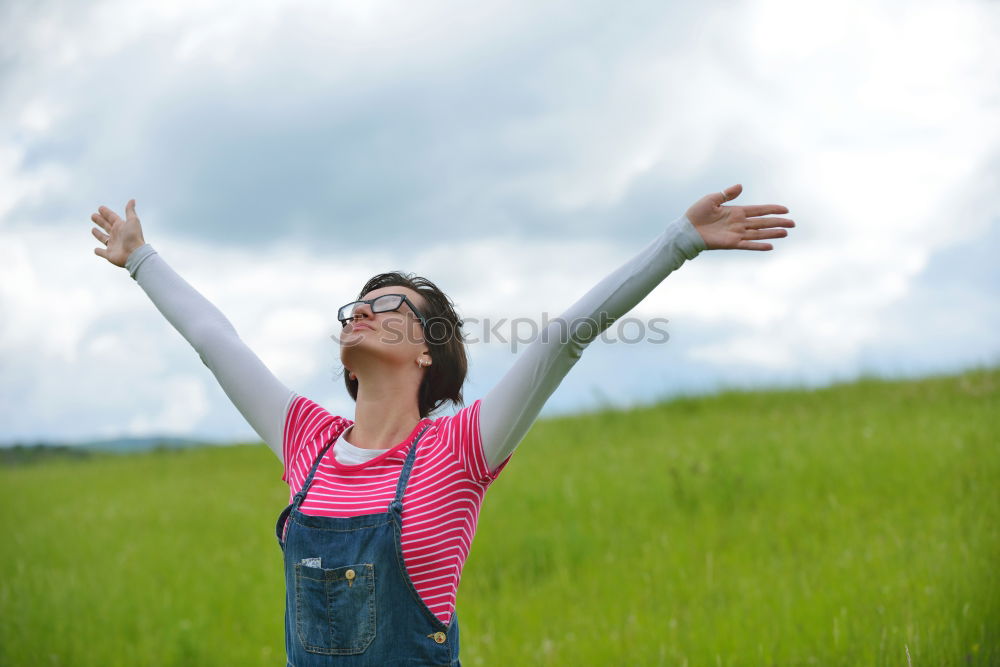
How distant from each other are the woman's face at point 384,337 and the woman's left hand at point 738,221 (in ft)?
4.74

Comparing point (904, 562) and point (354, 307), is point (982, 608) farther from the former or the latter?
point (354, 307)

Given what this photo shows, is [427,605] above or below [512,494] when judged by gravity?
below

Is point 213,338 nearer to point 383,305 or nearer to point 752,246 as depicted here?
point 383,305

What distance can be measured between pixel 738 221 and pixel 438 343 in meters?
1.57

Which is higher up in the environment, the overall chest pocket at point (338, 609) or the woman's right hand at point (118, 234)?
the woman's right hand at point (118, 234)

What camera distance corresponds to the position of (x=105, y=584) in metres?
8.96

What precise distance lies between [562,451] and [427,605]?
10152 millimetres

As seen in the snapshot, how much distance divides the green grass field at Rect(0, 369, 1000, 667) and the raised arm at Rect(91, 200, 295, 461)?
9.99 feet

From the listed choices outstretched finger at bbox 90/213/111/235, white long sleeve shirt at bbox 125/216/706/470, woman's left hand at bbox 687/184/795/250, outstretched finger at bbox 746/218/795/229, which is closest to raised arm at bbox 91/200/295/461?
outstretched finger at bbox 90/213/111/235

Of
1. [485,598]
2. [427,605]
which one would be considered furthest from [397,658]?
[485,598]

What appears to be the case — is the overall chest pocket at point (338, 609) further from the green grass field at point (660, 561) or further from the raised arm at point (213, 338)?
the green grass field at point (660, 561)

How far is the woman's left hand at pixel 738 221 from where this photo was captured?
3105 millimetres

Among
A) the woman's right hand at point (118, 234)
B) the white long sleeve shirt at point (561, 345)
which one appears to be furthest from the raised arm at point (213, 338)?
the white long sleeve shirt at point (561, 345)

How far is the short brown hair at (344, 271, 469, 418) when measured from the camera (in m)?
4.01
